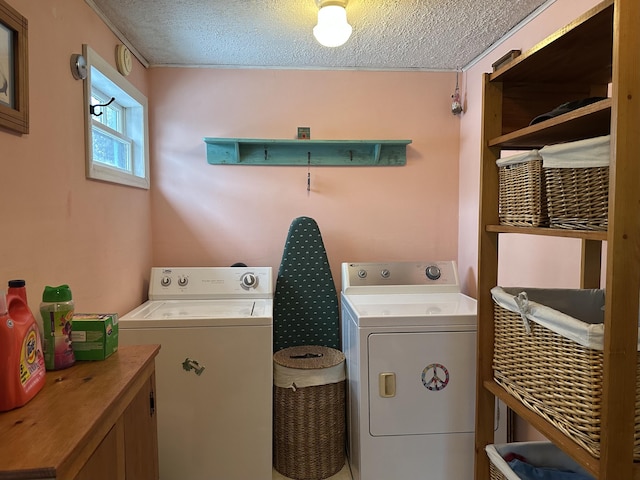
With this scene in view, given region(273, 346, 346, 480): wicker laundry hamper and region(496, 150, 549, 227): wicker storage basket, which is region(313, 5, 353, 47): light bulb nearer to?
region(496, 150, 549, 227): wicker storage basket

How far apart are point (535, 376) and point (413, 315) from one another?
686mm

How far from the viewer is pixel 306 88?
259cm

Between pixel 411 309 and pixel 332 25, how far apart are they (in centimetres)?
131

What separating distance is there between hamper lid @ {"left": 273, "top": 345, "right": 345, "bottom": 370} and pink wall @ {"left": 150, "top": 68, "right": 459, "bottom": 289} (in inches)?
21.2

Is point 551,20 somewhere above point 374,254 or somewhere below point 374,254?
above

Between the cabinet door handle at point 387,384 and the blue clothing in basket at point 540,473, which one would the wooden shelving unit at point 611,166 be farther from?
the cabinet door handle at point 387,384

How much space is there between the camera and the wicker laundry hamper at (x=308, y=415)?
2.06m

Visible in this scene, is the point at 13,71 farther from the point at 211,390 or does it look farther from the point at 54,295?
the point at 211,390

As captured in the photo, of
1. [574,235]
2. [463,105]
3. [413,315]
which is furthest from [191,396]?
[463,105]

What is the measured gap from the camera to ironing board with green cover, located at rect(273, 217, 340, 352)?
7.91 ft

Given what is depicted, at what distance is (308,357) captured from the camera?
2180mm

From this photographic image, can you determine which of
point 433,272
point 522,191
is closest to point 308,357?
point 433,272

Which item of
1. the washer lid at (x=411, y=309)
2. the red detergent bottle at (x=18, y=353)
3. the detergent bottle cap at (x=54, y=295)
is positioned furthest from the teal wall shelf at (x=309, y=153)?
the red detergent bottle at (x=18, y=353)

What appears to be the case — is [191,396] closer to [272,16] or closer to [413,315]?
[413,315]
